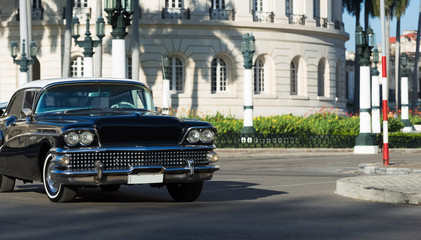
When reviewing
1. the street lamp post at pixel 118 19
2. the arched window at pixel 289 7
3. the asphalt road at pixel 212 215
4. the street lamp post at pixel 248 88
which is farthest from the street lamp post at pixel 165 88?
the asphalt road at pixel 212 215

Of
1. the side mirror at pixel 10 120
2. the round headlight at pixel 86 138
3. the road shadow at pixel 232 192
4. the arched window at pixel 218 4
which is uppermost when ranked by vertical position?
the arched window at pixel 218 4

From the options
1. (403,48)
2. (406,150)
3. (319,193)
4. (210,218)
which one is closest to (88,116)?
(210,218)

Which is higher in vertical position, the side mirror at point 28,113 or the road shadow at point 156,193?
the side mirror at point 28,113

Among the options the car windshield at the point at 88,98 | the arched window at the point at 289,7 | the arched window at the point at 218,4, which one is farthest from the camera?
the arched window at the point at 289,7

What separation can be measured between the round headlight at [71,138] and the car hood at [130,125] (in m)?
0.09

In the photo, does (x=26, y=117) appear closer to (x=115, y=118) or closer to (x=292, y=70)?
(x=115, y=118)

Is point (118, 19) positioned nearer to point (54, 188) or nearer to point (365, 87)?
point (365, 87)

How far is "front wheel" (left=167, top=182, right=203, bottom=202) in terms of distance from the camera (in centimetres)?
1330

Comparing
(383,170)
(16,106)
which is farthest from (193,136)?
(383,170)

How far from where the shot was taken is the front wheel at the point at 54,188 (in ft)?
41.1

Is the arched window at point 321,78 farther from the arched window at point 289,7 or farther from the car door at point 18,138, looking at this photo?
the car door at point 18,138

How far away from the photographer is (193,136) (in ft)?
41.7

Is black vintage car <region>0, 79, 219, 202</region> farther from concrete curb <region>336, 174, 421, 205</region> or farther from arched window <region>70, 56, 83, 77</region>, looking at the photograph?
arched window <region>70, 56, 83, 77</region>

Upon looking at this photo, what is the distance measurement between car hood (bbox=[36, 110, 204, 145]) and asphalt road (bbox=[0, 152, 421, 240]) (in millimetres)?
872
